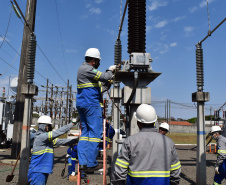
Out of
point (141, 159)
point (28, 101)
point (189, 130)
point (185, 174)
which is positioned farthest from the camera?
point (189, 130)

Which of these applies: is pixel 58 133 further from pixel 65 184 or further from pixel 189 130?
pixel 189 130

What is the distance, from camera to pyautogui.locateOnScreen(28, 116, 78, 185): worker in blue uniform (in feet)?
16.1

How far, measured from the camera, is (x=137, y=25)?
5.31 meters

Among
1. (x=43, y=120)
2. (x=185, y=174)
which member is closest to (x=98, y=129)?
(x=43, y=120)

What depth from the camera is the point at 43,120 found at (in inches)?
208

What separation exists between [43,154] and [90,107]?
154 cm

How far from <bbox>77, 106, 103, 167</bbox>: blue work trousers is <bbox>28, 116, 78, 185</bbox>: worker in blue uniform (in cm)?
72

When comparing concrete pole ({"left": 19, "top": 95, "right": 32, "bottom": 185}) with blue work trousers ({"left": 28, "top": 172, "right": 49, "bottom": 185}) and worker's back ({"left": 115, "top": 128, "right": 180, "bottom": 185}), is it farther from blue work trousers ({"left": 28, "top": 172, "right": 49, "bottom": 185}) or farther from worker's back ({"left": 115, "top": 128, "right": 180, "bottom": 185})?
worker's back ({"left": 115, "top": 128, "right": 180, "bottom": 185})

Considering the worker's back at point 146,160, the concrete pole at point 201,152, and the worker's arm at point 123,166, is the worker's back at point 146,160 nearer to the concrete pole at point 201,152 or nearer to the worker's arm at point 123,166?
the worker's arm at point 123,166

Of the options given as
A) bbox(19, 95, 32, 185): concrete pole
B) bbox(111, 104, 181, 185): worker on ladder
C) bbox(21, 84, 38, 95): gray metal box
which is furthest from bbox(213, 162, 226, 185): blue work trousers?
bbox(21, 84, 38, 95): gray metal box

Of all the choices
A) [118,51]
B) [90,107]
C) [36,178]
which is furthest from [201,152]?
[36,178]

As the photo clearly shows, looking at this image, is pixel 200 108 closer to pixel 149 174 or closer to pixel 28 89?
pixel 28 89

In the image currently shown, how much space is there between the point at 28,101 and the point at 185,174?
22.5 feet

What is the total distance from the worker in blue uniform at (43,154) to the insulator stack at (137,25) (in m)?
2.29
